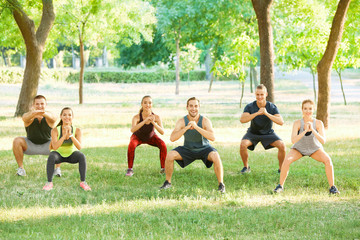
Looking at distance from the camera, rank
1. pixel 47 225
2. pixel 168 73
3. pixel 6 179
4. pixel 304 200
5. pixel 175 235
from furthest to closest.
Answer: pixel 168 73
pixel 6 179
pixel 304 200
pixel 47 225
pixel 175 235

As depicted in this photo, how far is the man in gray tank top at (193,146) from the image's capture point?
8141mm

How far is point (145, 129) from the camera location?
32.6ft

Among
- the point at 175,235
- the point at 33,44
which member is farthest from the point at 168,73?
the point at 175,235

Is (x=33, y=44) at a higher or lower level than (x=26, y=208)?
higher

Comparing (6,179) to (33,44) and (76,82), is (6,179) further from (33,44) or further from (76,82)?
(76,82)

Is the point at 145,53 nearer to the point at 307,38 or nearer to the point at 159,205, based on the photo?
the point at 307,38

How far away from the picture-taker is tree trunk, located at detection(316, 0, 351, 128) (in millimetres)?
14969

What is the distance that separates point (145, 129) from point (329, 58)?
763 cm

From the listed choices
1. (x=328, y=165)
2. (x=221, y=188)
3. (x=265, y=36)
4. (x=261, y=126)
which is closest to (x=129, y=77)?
(x=265, y=36)

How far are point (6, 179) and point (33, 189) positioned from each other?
1079 mm

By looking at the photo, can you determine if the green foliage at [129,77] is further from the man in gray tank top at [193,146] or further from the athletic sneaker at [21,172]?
the man in gray tank top at [193,146]

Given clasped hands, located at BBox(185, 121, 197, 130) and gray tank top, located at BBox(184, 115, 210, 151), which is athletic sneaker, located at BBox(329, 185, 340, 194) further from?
clasped hands, located at BBox(185, 121, 197, 130)

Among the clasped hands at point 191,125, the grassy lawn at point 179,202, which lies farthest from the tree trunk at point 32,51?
the clasped hands at point 191,125

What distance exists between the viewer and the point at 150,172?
384 inches
